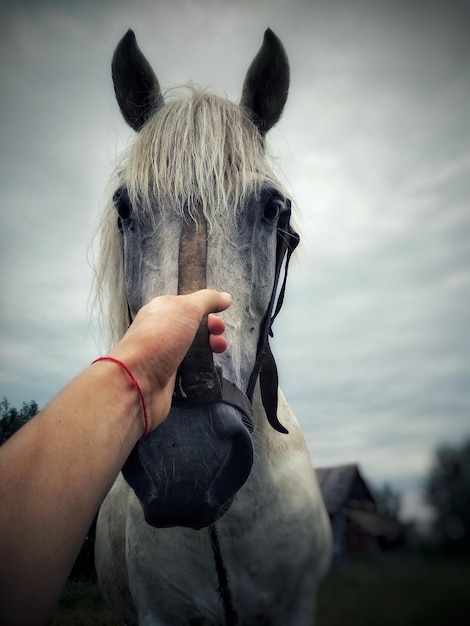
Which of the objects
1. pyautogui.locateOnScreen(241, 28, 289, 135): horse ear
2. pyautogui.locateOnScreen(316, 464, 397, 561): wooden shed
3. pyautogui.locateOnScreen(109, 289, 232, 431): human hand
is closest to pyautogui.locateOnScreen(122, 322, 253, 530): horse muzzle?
pyautogui.locateOnScreen(109, 289, 232, 431): human hand

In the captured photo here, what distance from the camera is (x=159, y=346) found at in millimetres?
915

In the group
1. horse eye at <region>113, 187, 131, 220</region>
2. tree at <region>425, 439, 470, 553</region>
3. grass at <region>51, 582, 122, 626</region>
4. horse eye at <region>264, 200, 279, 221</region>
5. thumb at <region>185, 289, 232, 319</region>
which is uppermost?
horse eye at <region>113, 187, 131, 220</region>

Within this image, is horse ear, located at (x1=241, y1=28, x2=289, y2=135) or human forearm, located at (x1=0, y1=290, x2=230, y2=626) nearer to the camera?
human forearm, located at (x1=0, y1=290, x2=230, y2=626)

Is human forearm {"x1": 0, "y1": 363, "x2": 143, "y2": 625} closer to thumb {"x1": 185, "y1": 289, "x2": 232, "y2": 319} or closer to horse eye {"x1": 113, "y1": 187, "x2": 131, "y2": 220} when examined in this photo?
thumb {"x1": 185, "y1": 289, "x2": 232, "y2": 319}

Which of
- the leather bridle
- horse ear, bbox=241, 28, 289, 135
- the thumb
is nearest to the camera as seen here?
the thumb

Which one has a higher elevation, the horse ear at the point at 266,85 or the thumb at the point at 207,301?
the horse ear at the point at 266,85

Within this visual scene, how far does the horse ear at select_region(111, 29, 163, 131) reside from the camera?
2.43 m

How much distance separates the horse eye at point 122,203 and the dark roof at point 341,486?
5.40 ft

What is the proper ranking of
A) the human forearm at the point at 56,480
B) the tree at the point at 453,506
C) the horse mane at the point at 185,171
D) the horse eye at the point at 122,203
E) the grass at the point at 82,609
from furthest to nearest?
the grass at the point at 82,609 → the horse eye at the point at 122,203 → the horse mane at the point at 185,171 → the tree at the point at 453,506 → the human forearm at the point at 56,480

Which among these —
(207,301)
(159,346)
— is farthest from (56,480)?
(207,301)

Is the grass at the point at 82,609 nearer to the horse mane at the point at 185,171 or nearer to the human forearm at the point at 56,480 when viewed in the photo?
the horse mane at the point at 185,171

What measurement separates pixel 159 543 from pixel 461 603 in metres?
1.73

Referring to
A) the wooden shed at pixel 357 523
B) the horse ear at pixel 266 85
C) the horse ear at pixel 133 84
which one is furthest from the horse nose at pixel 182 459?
the horse ear at pixel 133 84

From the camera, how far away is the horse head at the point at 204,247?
1284mm
